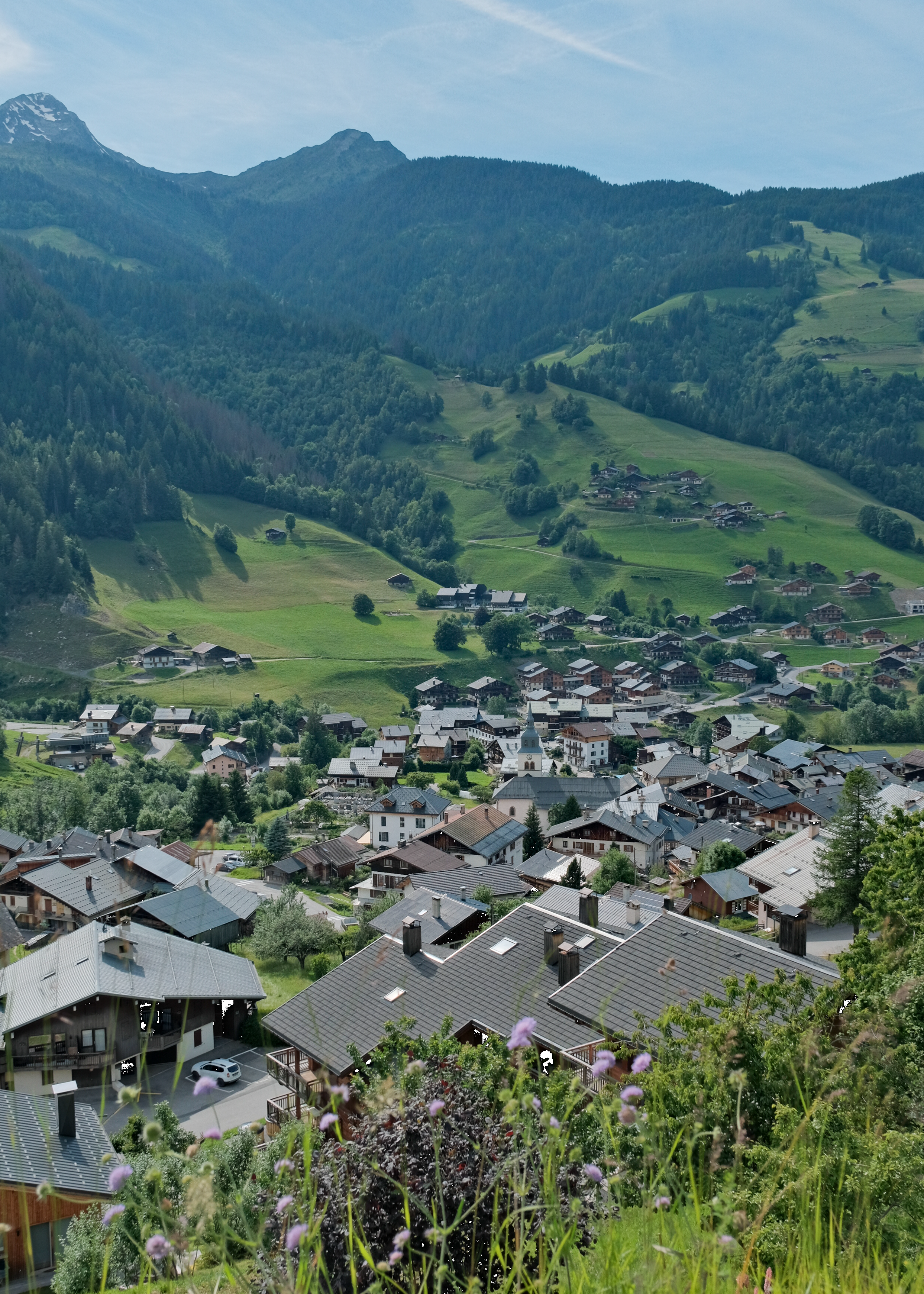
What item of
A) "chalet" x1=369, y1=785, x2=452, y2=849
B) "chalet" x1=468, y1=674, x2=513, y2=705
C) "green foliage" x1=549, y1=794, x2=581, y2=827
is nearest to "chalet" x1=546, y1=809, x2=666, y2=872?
"green foliage" x1=549, y1=794, x2=581, y2=827

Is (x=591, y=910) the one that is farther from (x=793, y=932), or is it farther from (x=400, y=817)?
(x=400, y=817)

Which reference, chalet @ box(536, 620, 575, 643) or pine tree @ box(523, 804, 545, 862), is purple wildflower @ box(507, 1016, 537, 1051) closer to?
pine tree @ box(523, 804, 545, 862)

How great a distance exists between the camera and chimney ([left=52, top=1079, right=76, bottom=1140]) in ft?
50.3

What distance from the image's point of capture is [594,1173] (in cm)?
311

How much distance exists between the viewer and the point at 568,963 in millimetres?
17219

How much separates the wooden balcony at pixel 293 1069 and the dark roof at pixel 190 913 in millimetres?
16332

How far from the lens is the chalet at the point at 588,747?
8662cm

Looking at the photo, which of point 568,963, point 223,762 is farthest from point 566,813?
point 568,963

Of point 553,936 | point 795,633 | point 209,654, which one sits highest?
point 553,936

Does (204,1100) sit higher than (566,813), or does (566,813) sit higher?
(204,1100)

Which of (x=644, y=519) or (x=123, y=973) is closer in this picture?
(x=123, y=973)

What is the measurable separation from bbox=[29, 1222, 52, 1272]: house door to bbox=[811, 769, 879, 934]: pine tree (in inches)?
993

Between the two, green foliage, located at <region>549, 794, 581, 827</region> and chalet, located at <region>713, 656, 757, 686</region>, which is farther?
chalet, located at <region>713, 656, 757, 686</region>

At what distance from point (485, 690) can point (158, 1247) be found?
101168mm
